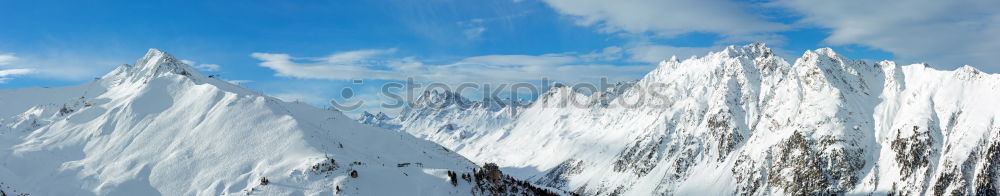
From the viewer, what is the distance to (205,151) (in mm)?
59938

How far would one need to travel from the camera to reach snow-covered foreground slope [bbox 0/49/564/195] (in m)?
53.0

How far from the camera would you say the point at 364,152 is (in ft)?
217

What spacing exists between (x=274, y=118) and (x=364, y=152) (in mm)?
10741

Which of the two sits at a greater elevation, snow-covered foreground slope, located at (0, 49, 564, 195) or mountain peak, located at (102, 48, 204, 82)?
mountain peak, located at (102, 48, 204, 82)

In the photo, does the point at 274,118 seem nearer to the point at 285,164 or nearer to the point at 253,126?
the point at 253,126

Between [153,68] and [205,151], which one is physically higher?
[153,68]

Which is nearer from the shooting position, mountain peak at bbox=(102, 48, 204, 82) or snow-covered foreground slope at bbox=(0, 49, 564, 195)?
snow-covered foreground slope at bbox=(0, 49, 564, 195)

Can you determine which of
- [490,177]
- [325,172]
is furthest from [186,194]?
[490,177]

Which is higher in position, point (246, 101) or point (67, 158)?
point (246, 101)

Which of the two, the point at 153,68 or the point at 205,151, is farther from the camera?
the point at 153,68

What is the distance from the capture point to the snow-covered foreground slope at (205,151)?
2087 inches

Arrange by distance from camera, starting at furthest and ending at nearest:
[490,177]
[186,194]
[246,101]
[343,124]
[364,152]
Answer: [343,124] < [246,101] < [364,152] < [490,177] < [186,194]

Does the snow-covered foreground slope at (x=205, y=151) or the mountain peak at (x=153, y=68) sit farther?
the mountain peak at (x=153, y=68)

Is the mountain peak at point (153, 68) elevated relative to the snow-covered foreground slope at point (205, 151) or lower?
elevated
